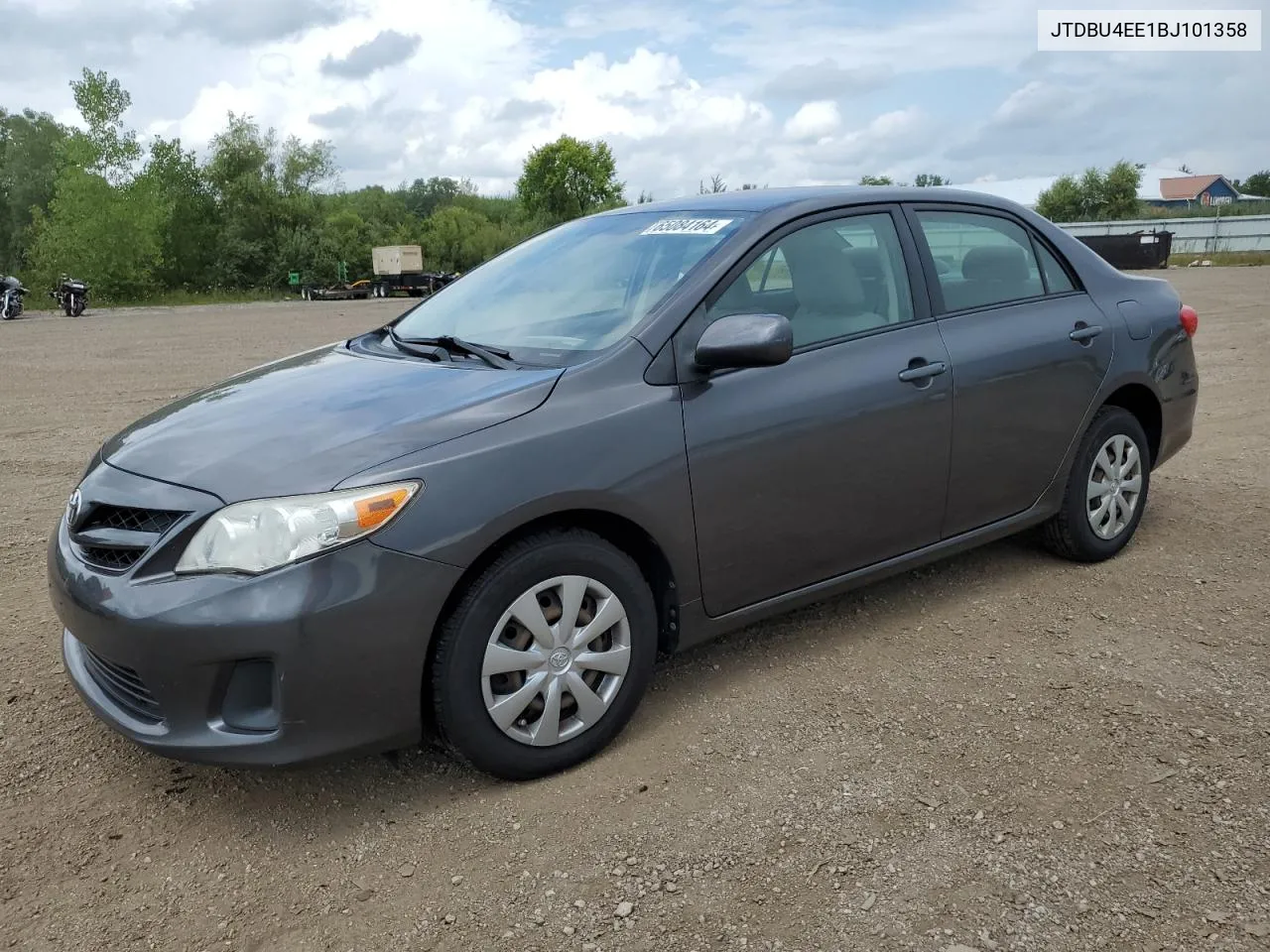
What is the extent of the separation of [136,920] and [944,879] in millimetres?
1873

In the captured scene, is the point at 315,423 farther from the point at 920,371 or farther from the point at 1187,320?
the point at 1187,320

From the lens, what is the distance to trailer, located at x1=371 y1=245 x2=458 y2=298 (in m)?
44.4

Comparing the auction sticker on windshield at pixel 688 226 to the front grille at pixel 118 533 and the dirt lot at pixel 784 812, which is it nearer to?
the dirt lot at pixel 784 812

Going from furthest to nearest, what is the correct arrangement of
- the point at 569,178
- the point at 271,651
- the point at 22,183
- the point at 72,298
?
1. the point at 569,178
2. the point at 22,183
3. the point at 72,298
4. the point at 271,651

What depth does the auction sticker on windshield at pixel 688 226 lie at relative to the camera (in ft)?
11.9

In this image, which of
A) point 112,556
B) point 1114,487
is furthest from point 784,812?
point 1114,487

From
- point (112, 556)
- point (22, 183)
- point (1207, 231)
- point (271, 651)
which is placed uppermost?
point (22, 183)

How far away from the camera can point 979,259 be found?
13.8 feet

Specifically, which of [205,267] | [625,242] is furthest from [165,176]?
[625,242]

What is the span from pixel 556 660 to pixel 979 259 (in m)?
2.44

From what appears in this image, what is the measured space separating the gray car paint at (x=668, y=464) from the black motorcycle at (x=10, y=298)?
84.8ft

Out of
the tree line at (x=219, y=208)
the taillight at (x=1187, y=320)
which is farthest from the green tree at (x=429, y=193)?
the taillight at (x=1187, y=320)

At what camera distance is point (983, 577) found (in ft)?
15.0

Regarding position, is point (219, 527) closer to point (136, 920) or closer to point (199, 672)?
point (199, 672)
